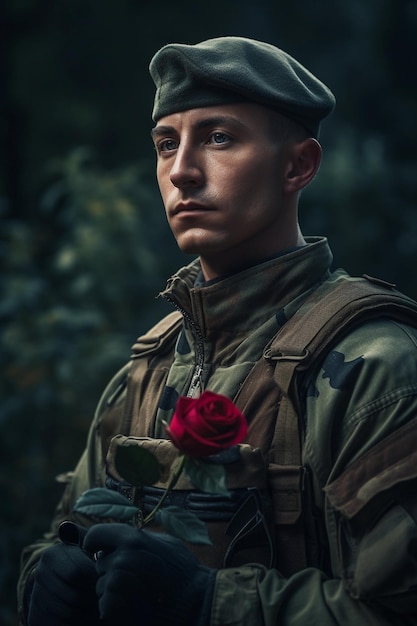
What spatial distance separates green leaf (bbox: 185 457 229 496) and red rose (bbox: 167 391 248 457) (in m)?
0.04

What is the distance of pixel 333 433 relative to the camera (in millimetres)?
2207

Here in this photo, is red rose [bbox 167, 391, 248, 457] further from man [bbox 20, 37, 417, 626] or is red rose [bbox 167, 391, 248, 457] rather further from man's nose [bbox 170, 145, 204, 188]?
man's nose [bbox 170, 145, 204, 188]

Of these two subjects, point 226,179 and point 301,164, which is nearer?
point 226,179

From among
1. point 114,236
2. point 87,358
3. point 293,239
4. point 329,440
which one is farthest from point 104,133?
point 329,440

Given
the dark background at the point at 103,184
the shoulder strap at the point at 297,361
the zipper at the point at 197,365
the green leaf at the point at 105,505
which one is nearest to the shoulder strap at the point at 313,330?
the shoulder strap at the point at 297,361

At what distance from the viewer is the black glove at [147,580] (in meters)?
2.03

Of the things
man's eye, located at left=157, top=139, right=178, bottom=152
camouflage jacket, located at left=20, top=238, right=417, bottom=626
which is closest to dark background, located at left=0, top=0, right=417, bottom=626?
camouflage jacket, located at left=20, top=238, right=417, bottom=626

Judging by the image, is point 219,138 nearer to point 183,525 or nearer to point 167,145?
point 167,145

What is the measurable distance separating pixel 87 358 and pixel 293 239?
2.85 meters

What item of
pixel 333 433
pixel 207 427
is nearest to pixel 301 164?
pixel 333 433

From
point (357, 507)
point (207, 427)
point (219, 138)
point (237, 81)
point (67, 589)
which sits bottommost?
point (67, 589)

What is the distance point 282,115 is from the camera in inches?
98.0

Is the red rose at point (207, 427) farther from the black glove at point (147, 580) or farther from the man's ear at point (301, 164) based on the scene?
the man's ear at point (301, 164)

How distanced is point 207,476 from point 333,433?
0.34 meters
